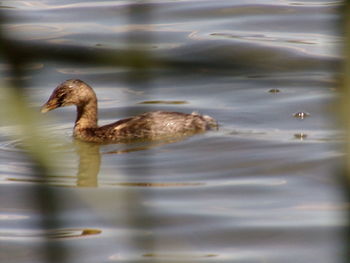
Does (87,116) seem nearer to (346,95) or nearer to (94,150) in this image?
(94,150)

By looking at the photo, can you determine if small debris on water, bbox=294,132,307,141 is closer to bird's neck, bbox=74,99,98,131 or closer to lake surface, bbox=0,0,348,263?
lake surface, bbox=0,0,348,263

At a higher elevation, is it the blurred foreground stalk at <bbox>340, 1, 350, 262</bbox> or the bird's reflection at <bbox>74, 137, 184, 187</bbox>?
the blurred foreground stalk at <bbox>340, 1, 350, 262</bbox>

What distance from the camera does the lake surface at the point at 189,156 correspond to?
4.38 ft

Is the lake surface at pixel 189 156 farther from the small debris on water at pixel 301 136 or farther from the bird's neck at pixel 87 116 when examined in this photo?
the bird's neck at pixel 87 116

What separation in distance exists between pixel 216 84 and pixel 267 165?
325 centimetres

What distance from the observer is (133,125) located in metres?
9.37

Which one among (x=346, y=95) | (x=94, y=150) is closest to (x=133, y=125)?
(x=94, y=150)

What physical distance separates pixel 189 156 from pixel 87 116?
1.56 m

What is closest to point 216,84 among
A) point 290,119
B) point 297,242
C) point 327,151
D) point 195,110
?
point 195,110

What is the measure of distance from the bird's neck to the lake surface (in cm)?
19

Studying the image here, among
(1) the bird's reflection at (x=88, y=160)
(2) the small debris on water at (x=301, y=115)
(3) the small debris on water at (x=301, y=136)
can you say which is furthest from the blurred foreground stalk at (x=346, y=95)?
(2) the small debris on water at (x=301, y=115)

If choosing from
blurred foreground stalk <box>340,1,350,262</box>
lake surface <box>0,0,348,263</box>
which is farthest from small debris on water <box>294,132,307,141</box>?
blurred foreground stalk <box>340,1,350,262</box>

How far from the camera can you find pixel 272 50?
12031 millimetres

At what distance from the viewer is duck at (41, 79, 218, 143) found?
9.33 metres
